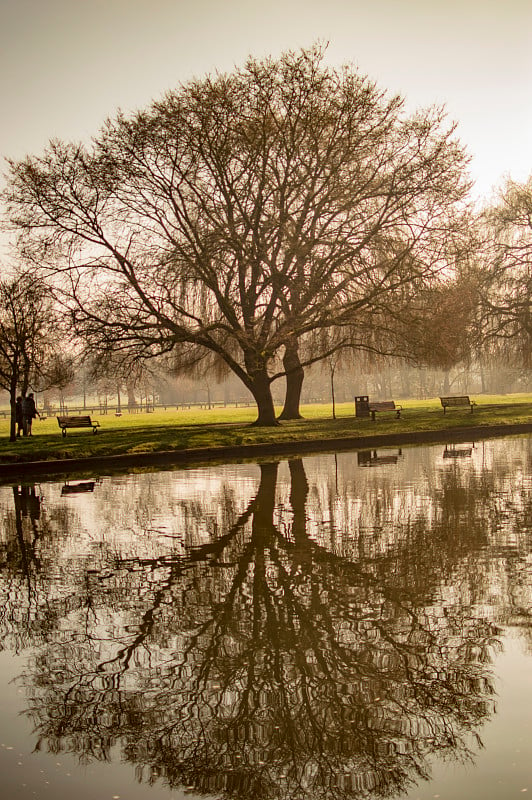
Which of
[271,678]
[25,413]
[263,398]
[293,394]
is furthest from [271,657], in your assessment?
[293,394]

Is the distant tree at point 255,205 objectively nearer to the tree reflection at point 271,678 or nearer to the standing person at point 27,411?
the standing person at point 27,411

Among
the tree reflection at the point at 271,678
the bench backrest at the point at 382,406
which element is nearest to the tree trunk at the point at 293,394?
the bench backrest at the point at 382,406

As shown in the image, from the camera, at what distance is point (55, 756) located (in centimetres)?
479

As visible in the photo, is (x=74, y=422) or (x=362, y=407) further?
(x=362, y=407)

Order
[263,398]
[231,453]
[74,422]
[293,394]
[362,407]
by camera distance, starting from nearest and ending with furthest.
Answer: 1. [231,453]
2. [74,422]
3. [263,398]
4. [362,407]
5. [293,394]

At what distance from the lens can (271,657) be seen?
6.11m

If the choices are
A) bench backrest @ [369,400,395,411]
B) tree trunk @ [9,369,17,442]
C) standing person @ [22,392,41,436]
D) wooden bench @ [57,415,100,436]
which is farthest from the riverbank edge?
standing person @ [22,392,41,436]

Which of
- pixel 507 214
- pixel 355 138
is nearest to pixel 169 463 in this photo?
pixel 355 138

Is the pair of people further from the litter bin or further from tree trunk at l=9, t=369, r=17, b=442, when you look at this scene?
the litter bin

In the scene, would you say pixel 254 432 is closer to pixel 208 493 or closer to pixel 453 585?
pixel 208 493

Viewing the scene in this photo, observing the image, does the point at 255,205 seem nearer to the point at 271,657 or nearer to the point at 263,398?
the point at 263,398

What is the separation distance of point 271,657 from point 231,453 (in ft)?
60.4

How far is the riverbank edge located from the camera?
22.0 m

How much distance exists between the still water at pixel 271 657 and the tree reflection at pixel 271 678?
0.6 inches
